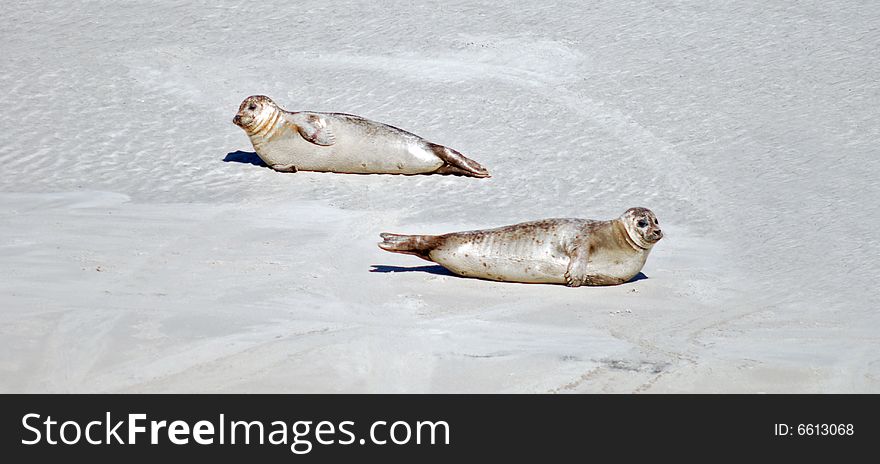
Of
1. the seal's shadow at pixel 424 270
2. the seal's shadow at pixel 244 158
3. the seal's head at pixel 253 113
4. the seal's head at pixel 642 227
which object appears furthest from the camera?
the seal's shadow at pixel 244 158

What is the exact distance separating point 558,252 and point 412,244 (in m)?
0.82

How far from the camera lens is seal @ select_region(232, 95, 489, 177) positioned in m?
9.85

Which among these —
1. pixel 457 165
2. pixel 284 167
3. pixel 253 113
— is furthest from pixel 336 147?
pixel 457 165

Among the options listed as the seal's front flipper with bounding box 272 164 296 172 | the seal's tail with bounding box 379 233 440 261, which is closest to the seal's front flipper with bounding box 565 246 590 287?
the seal's tail with bounding box 379 233 440 261

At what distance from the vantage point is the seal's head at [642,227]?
7195mm

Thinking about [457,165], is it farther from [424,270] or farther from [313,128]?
[424,270]

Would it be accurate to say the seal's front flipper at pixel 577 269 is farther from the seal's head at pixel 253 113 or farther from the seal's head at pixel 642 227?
the seal's head at pixel 253 113

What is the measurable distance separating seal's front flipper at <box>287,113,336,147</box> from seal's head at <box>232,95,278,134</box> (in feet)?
0.62

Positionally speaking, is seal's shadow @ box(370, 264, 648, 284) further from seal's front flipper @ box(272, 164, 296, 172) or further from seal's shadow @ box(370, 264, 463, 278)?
seal's front flipper @ box(272, 164, 296, 172)

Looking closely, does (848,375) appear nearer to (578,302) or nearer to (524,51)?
(578,302)

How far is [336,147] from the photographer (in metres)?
9.90

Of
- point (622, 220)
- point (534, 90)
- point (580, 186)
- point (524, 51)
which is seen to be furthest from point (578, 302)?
point (524, 51)

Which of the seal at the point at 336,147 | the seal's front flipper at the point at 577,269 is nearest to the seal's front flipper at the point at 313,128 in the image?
the seal at the point at 336,147

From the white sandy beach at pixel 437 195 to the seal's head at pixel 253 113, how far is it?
1.05ft
